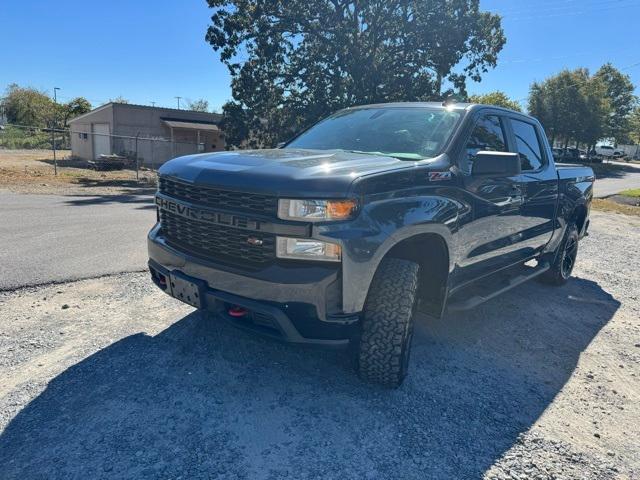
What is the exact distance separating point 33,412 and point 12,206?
8.81 meters

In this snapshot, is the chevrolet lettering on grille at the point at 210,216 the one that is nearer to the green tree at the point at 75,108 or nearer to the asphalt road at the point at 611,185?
the asphalt road at the point at 611,185

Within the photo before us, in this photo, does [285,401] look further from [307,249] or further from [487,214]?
Result: [487,214]


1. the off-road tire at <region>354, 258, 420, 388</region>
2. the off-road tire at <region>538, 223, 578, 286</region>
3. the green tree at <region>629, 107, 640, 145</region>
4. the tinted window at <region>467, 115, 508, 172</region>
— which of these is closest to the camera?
the off-road tire at <region>354, 258, 420, 388</region>

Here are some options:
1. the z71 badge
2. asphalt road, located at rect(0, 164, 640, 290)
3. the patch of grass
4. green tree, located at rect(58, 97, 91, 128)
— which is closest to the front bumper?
the z71 badge

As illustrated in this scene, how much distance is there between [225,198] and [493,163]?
6.17 feet

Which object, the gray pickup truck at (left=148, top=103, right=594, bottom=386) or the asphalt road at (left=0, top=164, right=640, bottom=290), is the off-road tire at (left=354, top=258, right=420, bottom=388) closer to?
the gray pickup truck at (left=148, top=103, right=594, bottom=386)

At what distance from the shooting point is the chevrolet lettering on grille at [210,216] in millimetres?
2609

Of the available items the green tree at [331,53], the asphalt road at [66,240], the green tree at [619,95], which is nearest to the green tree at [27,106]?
the green tree at [331,53]

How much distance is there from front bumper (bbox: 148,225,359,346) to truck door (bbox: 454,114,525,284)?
1238 millimetres

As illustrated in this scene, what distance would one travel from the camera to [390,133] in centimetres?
374

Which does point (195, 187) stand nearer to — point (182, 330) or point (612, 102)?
point (182, 330)

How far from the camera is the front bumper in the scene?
2.50 metres

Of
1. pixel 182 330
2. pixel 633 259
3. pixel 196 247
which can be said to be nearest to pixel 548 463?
pixel 196 247

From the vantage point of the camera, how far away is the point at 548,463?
2436mm
